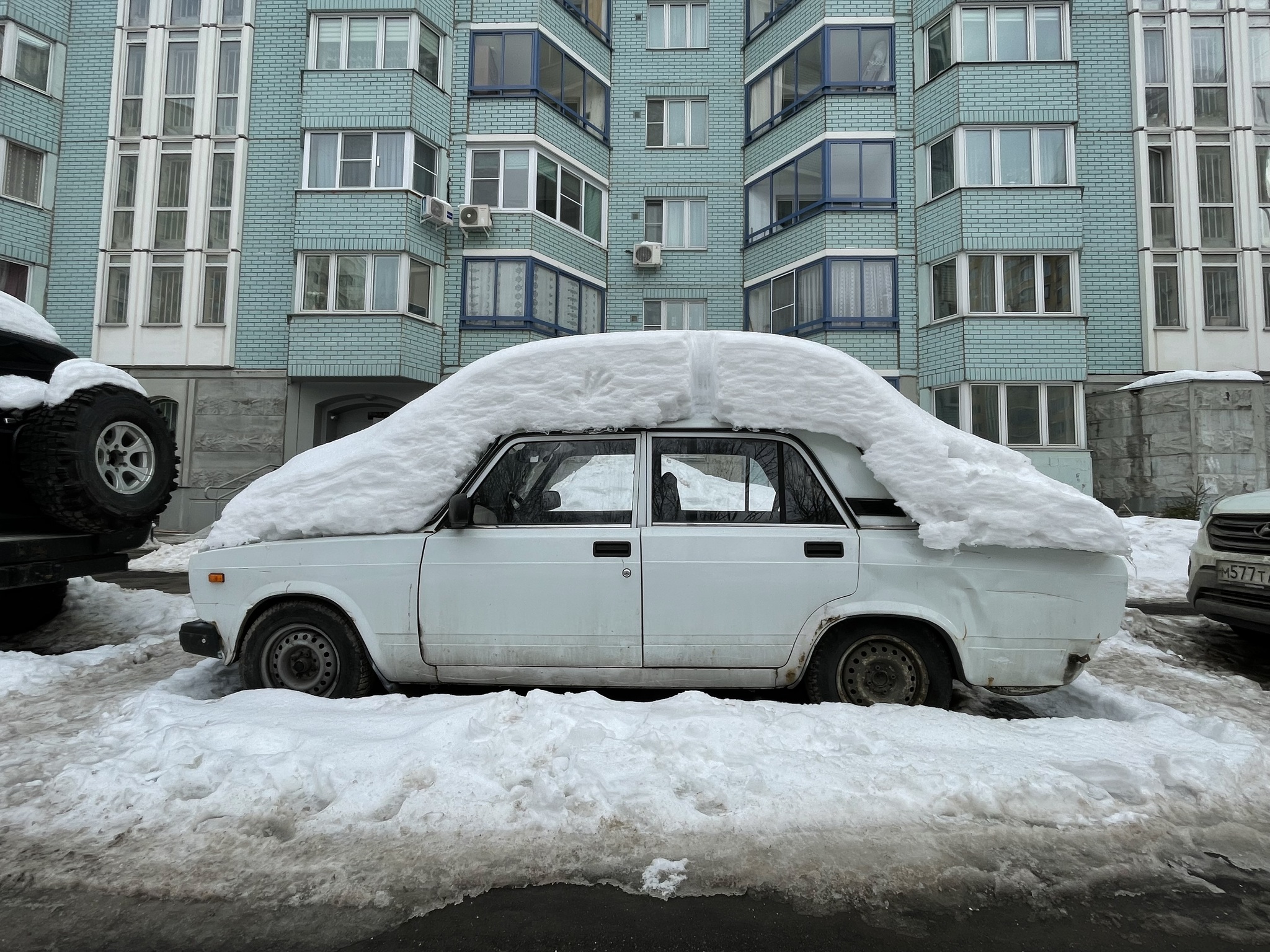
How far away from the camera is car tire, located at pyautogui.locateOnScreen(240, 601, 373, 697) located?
4.12m

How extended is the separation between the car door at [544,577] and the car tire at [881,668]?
3.26ft

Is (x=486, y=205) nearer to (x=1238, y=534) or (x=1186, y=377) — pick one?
(x=1186, y=377)

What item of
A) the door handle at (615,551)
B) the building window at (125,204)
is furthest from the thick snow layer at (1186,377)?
the building window at (125,204)

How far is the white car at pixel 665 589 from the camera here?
152 inches

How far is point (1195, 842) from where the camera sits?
281 cm

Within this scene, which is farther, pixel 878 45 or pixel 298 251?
pixel 878 45

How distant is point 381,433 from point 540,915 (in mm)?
2817

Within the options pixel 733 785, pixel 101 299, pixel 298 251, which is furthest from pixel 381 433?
pixel 101 299

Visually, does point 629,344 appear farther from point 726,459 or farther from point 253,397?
point 253,397

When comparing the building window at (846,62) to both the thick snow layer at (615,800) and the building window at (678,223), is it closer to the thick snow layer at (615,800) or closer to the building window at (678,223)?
the building window at (678,223)

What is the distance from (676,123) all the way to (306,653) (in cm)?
2209

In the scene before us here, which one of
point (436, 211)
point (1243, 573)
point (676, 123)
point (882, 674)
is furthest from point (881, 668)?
point (676, 123)

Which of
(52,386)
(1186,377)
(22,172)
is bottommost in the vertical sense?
(52,386)

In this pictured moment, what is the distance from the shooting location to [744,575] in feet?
12.8
